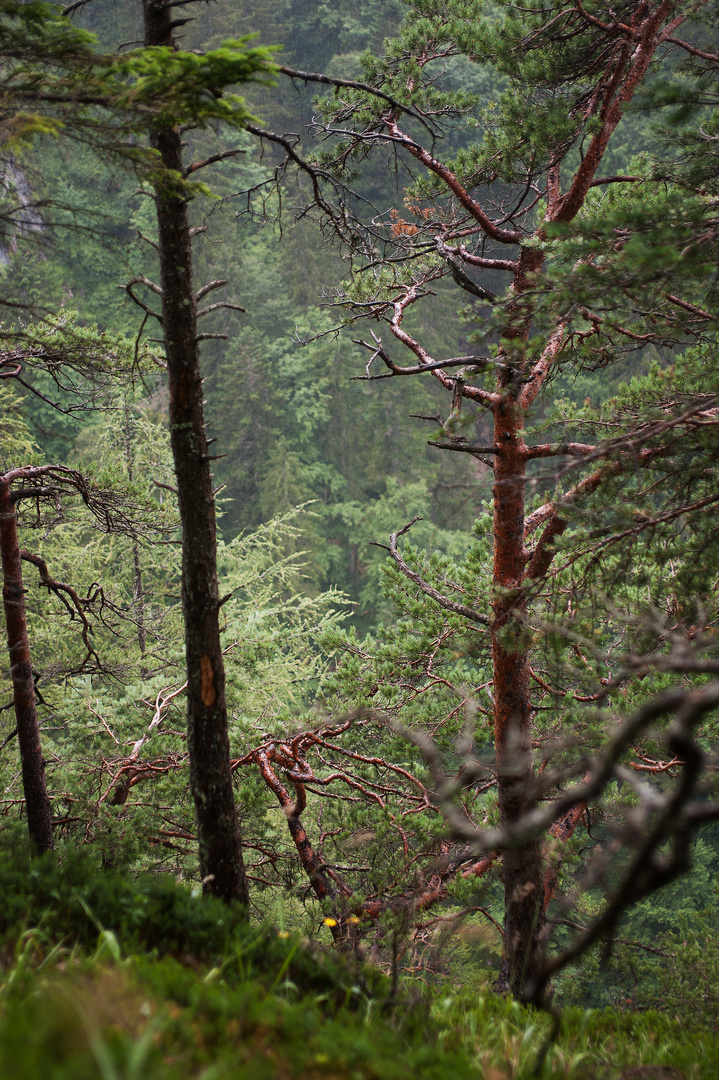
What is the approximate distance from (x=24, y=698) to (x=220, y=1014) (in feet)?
13.0

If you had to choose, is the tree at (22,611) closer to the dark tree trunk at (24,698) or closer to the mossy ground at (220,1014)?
the dark tree trunk at (24,698)

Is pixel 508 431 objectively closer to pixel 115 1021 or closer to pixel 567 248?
pixel 567 248

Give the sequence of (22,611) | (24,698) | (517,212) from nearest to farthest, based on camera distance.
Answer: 1. (24,698)
2. (22,611)
3. (517,212)

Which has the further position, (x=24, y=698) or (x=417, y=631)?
(x=417, y=631)

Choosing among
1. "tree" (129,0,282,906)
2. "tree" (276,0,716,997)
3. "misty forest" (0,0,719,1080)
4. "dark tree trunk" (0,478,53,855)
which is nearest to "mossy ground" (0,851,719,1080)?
"misty forest" (0,0,719,1080)

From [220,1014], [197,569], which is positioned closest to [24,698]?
[197,569]

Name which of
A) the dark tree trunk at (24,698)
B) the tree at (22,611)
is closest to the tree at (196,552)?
the tree at (22,611)

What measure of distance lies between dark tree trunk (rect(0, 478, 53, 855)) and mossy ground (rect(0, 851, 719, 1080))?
192 centimetres

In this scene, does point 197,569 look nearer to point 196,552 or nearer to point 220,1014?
point 196,552

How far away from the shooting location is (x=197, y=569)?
403 cm

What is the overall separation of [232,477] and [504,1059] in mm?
24846

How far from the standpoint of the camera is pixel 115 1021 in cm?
159

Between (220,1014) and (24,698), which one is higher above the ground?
(24,698)

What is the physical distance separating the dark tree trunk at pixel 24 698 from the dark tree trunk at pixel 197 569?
6.02 feet
